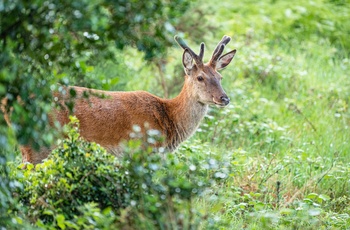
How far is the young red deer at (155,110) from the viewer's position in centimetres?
777

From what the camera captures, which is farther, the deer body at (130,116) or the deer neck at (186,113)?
the deer neck at (186,113)

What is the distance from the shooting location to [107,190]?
5.49 metres

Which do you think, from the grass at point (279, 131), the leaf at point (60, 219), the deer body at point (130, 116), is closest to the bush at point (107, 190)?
the leaf at point (60, 219)

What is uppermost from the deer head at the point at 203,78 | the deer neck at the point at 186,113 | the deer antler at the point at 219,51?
the deer antler at the point at 219,51

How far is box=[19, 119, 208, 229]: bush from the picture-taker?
16.8ft

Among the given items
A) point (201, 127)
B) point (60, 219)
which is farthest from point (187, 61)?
point (60, 219)

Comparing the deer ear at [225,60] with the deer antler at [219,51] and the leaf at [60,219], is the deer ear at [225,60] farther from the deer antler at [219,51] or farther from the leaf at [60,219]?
the leaf at [60,219]

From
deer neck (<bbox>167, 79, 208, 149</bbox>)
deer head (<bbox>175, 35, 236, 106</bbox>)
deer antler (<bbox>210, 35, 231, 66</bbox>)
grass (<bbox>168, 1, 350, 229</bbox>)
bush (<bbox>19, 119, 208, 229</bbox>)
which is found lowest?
grass (<bbox>168, 1, 350, 229</bbox>)

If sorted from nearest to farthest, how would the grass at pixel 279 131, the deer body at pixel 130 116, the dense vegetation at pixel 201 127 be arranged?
the dense vegetation at pixel 201 127 < the grass at pixel 279 131 < the deer body at pixel 130 116

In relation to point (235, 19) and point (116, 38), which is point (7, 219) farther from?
point (235, 19)

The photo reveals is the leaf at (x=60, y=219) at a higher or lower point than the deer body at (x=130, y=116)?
higher

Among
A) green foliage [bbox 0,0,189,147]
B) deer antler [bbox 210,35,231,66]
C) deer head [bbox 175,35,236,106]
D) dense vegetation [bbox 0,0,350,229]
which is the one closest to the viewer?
green foliage [bbox 0,0,189,147]

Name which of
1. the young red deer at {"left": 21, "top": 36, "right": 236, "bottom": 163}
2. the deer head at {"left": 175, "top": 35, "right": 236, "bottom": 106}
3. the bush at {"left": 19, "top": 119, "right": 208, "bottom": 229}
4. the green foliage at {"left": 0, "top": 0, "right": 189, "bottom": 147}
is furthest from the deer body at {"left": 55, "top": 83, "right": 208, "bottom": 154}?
the green foliage at {"left": 0, "top": 0, "right": 189, "bottom": 147}

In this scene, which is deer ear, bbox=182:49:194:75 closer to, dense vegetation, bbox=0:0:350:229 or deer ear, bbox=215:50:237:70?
deer ear, bbox=215:50:237:70
